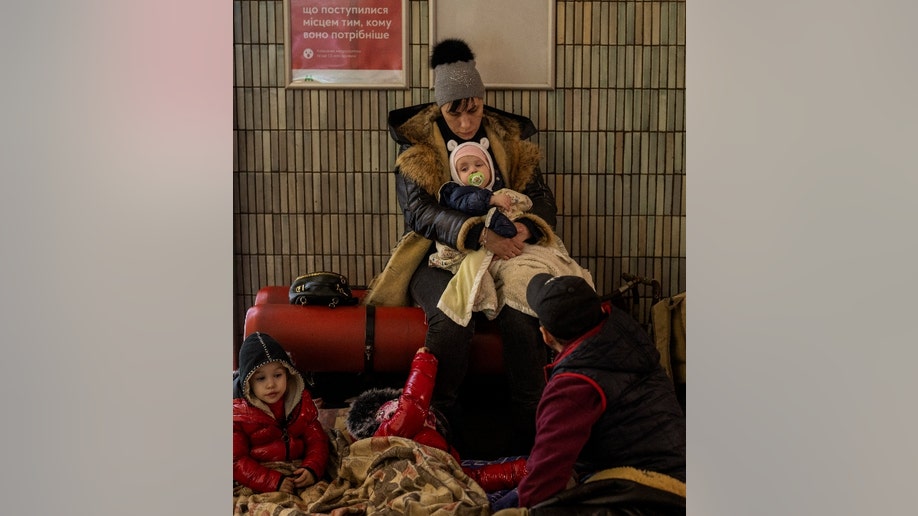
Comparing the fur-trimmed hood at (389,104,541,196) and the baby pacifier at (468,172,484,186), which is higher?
the fur-trimmed hood at (389,104,541,196)

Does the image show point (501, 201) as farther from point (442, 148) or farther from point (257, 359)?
point (257, 359)

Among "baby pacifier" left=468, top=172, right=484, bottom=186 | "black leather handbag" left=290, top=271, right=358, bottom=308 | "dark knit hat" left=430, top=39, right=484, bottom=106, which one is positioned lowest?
"black leather handbag" left=290, top=271, right=358, bottom=308

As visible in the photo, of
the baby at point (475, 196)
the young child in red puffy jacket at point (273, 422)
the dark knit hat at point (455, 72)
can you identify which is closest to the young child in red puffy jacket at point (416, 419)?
the young child in red puffy jacket at point (273, 422)

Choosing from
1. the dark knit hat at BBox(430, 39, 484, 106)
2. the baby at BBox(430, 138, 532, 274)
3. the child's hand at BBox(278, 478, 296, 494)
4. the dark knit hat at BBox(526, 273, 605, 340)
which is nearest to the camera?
the dark knit hat at BBox(526, 273, 605, 340)

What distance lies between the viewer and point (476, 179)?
2250 mm

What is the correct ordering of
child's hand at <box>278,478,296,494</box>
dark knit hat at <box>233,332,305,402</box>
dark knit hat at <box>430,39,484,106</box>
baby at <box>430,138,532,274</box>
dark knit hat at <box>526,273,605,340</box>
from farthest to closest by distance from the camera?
1. dark knit hat at <box>430,39,484,106</box>
2. baby at <box>430,138,532,274</box>
3. dark knit hat at <box>233,332,305,402</box>
4. child's hand at <box>278,478,296,494</box>
5. dark knit hat at <box>526,273,605,340</box>

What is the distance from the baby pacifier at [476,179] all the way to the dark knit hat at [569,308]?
478 mm

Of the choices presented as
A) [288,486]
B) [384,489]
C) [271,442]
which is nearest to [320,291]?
[271,442]

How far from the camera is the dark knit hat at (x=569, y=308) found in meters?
1.77

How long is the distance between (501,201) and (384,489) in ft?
2.64

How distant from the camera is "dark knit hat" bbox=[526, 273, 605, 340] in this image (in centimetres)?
177

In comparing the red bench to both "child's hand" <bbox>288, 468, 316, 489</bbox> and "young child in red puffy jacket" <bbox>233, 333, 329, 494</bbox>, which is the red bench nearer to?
"young child in red puffy jacket" <bbox>233, 333, 329, 494</bbox>

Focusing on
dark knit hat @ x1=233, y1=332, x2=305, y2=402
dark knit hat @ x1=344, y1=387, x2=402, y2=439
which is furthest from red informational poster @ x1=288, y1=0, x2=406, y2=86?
dark knit hat @ x1=344, y1=387, x2=402, y2=439

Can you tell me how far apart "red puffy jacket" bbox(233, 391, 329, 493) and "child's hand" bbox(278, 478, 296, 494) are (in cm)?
1
